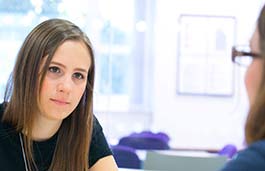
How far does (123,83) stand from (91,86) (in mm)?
3194

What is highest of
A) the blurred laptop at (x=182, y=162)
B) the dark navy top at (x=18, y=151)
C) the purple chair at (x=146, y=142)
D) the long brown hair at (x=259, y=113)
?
the long brown hair at (x=259, y=113)

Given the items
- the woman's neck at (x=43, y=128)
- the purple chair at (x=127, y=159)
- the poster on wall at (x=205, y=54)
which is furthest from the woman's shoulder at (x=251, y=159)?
the poster on wall at (x=205, y=54)

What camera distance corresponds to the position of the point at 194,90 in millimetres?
4770

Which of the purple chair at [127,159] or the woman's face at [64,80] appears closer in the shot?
the woman's face at [64,80]

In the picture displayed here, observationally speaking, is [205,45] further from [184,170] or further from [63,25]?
[63,25]

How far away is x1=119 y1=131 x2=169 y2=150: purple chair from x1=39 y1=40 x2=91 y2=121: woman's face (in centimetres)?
251

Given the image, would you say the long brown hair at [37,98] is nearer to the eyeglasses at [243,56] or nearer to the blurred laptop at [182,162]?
the eyeglasses at [243,56]

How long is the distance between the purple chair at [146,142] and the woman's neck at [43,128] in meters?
2.44

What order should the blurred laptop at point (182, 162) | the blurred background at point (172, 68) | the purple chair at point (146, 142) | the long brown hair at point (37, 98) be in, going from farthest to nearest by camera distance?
the blurred background at point (172, 68)
the purple chair at point (146, 142)
the blurred laptop at point (182, 162)
the long brown hair at point (37, 98)

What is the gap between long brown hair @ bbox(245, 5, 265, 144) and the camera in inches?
29.8

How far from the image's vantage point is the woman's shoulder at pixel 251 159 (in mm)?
728

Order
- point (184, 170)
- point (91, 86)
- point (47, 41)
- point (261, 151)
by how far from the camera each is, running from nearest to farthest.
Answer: point (261, 151)
point (47, 41)
point (91, 86)
point (184, 170)

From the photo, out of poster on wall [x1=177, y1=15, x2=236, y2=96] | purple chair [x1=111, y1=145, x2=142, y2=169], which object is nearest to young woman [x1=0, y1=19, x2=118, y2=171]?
purple chair [x1=111, y1=145, x2=142, y2=169]

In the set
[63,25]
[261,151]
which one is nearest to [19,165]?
[63,25]
